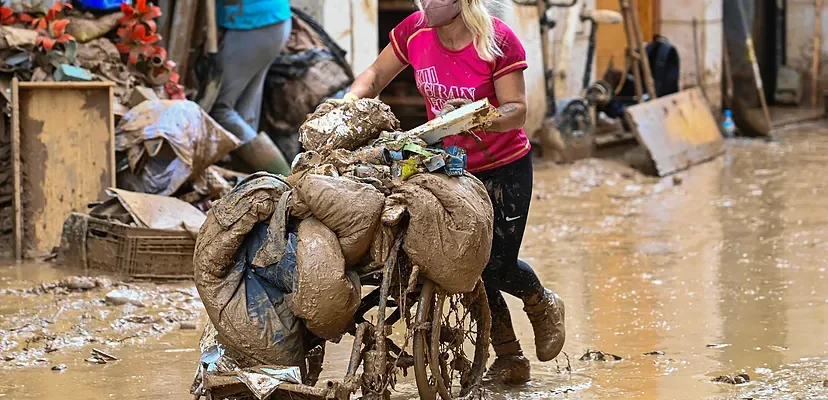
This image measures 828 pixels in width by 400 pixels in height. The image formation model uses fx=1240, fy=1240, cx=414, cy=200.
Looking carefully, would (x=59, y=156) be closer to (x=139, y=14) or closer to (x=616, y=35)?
(x=139, y=14)

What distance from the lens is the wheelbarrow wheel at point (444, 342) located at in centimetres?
383

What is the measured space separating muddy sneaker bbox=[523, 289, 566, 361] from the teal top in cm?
384

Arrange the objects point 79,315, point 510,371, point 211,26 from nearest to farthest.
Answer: point 510,371
point 79,315
point 211,26

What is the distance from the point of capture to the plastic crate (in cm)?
624

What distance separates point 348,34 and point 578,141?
2.94 meters

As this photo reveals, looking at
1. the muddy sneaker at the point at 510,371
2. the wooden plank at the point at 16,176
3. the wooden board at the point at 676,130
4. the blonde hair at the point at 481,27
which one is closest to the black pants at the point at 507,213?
the muddy sneaker at the point at 510,371

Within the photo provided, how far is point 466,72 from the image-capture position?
4258mm

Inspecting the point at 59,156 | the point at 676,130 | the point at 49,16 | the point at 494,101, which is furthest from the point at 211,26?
the point at 676,130

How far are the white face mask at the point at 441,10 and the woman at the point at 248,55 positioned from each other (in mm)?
3887

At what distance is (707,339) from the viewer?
17.5 feet

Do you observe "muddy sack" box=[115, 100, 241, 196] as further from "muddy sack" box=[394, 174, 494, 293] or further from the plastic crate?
"muddy sack" box=[394, 174, 494, 293]

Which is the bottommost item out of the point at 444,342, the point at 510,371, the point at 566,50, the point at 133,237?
the point at 510,371

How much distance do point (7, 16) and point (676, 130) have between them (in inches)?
267

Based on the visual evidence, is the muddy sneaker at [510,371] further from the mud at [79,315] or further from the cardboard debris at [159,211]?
the cardboard debris at [159,211]
